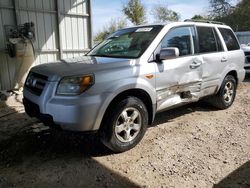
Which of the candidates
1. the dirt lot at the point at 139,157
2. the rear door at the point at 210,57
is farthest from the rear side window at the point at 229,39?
the dirt lot at the point at 139,157

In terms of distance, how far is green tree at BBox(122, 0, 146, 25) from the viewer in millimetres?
26016

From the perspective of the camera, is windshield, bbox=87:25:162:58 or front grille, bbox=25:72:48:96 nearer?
front grille, bbox=25:72:48:96

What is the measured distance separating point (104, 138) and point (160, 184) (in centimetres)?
95

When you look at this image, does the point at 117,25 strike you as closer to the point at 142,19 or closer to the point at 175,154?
the point at 142,19

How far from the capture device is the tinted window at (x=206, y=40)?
477cm

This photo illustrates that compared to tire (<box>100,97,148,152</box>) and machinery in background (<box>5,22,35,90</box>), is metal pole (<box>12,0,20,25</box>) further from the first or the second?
tire (<box>100,97,148,152</box>)

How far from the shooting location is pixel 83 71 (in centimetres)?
321

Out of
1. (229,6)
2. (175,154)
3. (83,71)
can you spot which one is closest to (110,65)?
(83,71)

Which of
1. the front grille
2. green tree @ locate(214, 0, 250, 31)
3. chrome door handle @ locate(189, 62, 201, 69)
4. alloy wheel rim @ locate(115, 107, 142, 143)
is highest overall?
green tree @ locate(214, 0, 250, 31)

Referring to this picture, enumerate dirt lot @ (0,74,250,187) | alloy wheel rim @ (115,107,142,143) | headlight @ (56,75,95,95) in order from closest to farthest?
dirt lot @ (0,74,250,187)
headlight @ (56,75,95,95)
alloy wheel rim @ (115,107,142,143)

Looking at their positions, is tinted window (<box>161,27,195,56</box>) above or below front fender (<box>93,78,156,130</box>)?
above

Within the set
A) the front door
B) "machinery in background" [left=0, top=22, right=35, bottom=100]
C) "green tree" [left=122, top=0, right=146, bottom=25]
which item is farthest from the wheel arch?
"green tree" [left=122, top=0, right=146, bottom=25]

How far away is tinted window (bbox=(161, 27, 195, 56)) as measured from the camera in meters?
4.16

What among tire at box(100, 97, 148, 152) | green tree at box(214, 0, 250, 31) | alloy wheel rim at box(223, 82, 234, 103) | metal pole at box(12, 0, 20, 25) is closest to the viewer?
tire at box(100, 97, 148, 152)
